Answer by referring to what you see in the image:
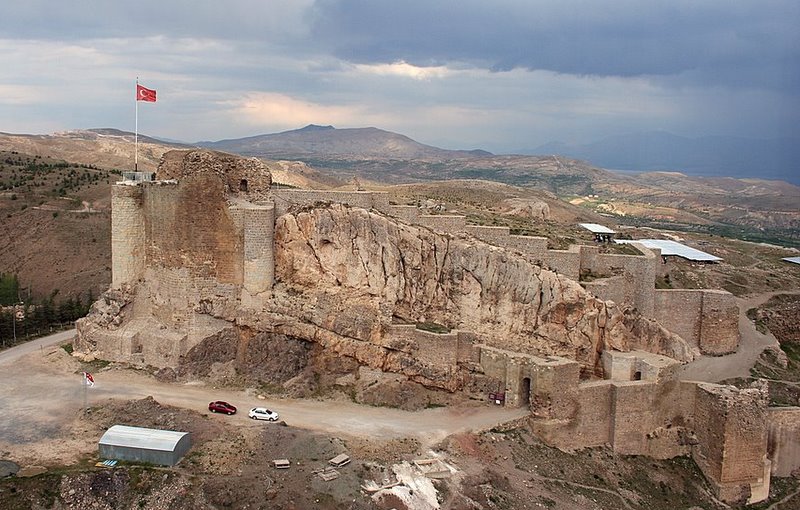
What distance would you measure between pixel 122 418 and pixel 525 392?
15177 millimetres

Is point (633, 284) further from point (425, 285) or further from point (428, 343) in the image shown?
point (428, 343)

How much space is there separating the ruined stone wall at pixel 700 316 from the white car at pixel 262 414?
19037 millimetres

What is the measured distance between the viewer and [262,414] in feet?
80.0

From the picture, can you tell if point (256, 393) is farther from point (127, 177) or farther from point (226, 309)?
point (127, 177)

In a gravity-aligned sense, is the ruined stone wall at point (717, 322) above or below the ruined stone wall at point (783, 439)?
above

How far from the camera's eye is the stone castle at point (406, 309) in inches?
1077

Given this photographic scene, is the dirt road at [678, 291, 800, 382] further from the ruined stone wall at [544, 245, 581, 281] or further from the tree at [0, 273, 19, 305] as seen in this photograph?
the tree at [0, 273, 19, 305]

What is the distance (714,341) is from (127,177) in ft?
96.1

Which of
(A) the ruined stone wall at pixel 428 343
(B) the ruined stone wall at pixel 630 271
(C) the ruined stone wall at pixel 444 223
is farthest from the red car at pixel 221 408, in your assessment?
→ (B) the ruined stone wall at pixel 630 271

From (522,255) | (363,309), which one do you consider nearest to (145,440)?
(363,309)

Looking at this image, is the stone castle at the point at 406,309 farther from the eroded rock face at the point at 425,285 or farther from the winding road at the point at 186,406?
the winding road at the point at 186,406

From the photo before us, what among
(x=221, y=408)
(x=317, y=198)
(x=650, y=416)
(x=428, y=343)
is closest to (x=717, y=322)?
(x=650, y=416)

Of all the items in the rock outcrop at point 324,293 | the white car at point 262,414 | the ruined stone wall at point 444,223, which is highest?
the ruined stone wall at point 444,223

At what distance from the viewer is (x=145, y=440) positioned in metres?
21.1
